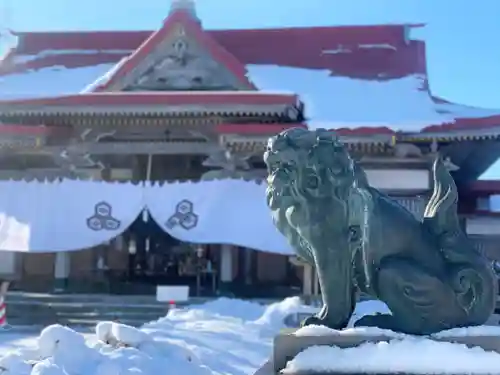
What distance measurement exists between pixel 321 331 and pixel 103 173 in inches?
455

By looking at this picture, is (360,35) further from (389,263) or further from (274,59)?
(389,263)

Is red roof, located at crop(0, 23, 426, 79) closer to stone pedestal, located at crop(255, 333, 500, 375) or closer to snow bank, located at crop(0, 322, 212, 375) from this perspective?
snow bank, located at crop(0, 322, 212, 375)

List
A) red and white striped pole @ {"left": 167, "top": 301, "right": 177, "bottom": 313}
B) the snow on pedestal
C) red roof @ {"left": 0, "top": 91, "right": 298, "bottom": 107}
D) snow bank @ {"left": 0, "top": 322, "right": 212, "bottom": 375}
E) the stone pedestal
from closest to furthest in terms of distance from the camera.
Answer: the snow on pedestal, the stone pedestal, snow bank @ {"left": 0, "top": 322, "right": 212, "bottom": 375}, red and white striped pole @ {"left": 167, "top": 301, "right": 177, "bottom": 313}, red roof @ {"left": 0, "top": 91, "right": 298, "bottom": 107}

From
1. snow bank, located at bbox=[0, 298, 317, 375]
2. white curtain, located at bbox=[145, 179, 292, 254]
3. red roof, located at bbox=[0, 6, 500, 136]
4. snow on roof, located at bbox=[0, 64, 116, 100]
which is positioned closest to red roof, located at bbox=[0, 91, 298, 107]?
white curtain, located at bbox=[145, 179, 292, 254]

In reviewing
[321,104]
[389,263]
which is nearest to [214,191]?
[321,104]

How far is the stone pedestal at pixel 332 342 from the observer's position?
11.9 ft

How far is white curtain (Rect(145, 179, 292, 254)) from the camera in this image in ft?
41.1

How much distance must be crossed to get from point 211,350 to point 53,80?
12.6m

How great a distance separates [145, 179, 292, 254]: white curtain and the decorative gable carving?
307 cm

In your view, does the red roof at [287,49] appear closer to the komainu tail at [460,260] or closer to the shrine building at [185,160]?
the shrine building at [185,160]

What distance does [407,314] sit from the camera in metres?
3.88

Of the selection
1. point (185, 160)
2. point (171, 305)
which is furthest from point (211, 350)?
point (185, 160)

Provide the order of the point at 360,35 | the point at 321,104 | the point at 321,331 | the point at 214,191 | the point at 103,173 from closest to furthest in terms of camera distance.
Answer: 1. the point at 321,331
2. the point at 214,191
3. the point at 103,173
4. the point at 321,104
5. the point at 360,35

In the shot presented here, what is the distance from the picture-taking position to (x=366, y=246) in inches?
156
